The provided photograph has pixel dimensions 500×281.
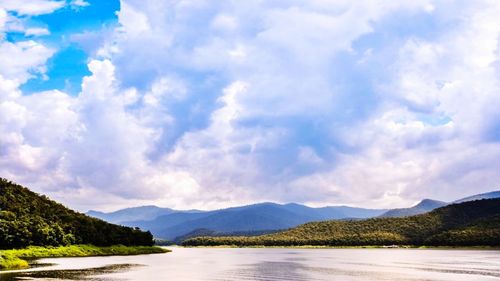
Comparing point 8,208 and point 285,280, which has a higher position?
point 8,208

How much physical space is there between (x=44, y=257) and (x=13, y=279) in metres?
93.9

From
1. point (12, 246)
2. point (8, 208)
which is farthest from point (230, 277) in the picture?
point (8, 208)

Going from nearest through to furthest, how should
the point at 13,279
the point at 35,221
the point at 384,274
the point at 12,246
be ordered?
the point at 13,279 → the point at 384,274 → the point at 12,246 → the point at 35,221

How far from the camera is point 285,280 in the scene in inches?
3634

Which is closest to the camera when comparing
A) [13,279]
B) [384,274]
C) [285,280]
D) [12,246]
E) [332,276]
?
[13,279]

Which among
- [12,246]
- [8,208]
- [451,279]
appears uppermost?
[8,208]

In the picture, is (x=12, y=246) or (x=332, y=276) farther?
(x=12, y=246)

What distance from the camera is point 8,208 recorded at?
634 feet

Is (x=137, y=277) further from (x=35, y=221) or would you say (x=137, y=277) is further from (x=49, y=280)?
(x=35, y=221)

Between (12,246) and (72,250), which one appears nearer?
(12,246)

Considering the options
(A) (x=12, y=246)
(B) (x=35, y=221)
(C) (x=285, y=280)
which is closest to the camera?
(C) (x=285, y=280)

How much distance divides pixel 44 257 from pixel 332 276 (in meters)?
107

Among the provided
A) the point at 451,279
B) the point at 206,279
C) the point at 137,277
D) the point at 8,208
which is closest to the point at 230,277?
the point at 206,279

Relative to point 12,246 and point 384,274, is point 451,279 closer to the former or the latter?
point 384,274
